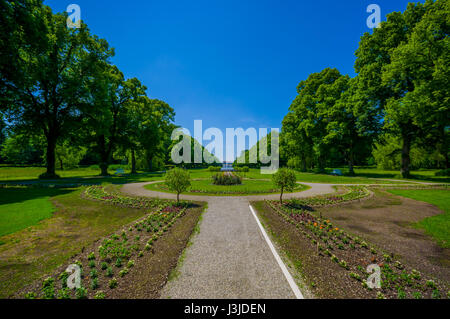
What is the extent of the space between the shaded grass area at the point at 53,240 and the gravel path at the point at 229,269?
3697mm

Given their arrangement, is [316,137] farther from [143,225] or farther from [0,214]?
[0,214]

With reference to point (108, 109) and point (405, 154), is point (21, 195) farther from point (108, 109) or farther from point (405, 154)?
point (405, 154)

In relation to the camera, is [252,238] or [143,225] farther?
[143,225]

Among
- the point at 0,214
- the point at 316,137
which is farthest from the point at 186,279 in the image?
the point at 316,137

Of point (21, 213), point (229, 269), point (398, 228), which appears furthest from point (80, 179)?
point (398, 228)

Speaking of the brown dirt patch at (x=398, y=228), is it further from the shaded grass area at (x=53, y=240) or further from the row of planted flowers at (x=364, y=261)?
the shaded grass area at (x=53, y=240)

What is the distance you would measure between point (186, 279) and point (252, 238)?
3039mm

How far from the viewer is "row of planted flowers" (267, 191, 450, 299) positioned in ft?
11.7

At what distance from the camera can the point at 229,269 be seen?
4273mm

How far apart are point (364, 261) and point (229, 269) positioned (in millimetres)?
4113

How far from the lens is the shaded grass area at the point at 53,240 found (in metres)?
4.08

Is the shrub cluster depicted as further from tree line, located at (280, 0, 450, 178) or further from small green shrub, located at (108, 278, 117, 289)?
tree line, located at (280, 0, 450, 178)

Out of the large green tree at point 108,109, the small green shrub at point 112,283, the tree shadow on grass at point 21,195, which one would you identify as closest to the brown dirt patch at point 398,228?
the small green shrub at point 112,283
